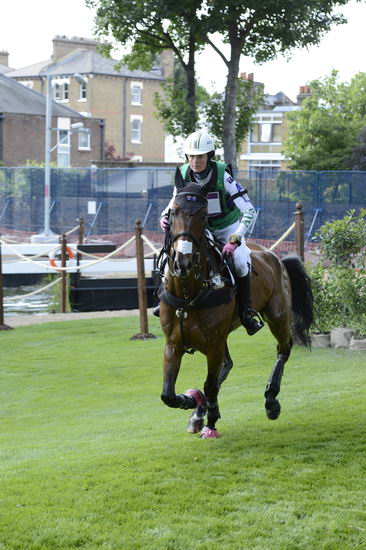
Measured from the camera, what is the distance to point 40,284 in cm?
2988

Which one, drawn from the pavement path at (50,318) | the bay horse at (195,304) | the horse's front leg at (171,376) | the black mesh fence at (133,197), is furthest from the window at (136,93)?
the horse's front leg at (171,376)

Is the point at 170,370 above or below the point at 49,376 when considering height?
above

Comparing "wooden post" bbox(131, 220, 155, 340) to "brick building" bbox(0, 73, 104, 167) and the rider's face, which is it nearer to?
the rider's face

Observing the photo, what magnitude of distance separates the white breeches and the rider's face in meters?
0.70

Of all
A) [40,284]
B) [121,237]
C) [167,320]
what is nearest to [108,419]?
[167,320]

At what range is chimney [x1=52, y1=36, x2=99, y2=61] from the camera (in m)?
→ 81.2

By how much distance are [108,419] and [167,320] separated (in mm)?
2697

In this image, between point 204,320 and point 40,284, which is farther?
point 40,284

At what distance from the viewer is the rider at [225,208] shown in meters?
7.77

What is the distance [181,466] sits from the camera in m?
6.96

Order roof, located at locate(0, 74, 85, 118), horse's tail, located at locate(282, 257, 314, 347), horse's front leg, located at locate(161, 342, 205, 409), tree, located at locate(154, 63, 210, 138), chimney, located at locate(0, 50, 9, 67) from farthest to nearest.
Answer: chimney, located at locate(0, 50, 9, 67), roof, located at locate(0, 74, 85, 118), tree, located at locate(154, 63, 210, 138), horse's tail, located at locate(282, 257, 314, 347), horse's front leg, located at locate(161, 342, 205, 409)

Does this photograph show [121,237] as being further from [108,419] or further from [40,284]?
[108,419]

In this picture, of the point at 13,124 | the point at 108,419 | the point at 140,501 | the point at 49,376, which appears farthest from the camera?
the point at 13,124

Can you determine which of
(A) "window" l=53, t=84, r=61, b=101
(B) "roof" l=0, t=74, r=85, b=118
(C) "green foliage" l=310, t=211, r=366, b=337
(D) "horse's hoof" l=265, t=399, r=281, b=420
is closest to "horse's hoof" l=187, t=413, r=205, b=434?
(D) "horse's hoof" l=265, t=399, r=281, b=420
